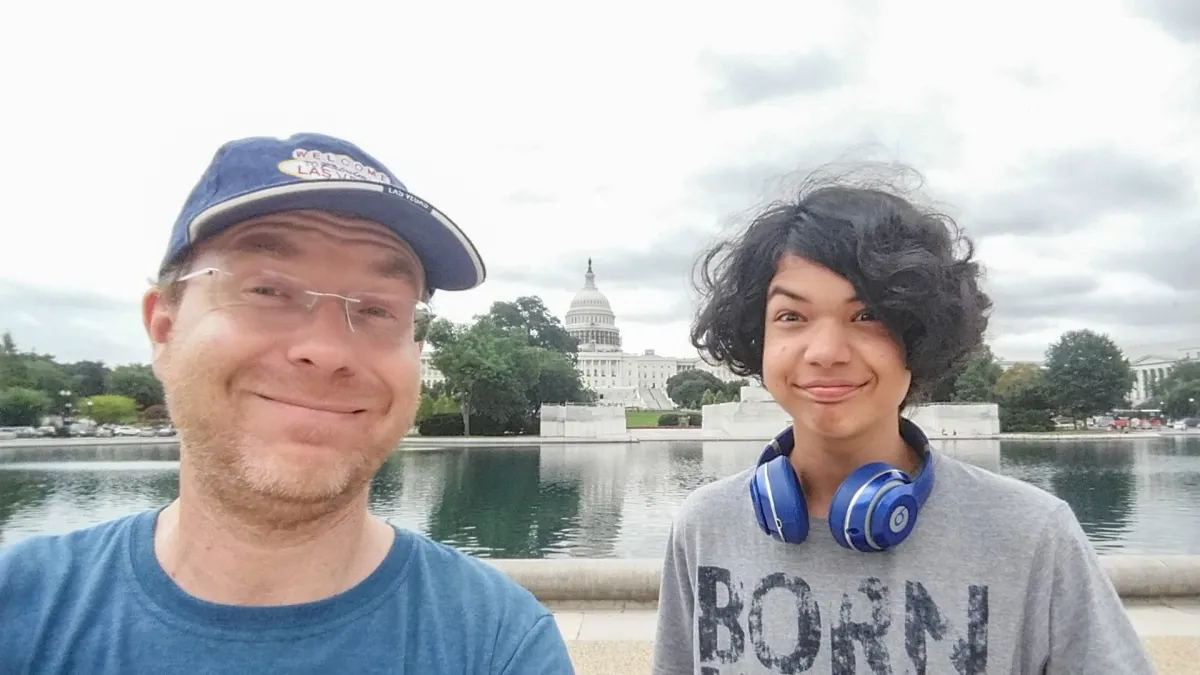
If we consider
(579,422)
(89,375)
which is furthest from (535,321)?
(89,375)

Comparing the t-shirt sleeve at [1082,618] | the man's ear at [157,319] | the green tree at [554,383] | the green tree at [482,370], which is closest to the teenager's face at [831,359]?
the t-shirt sleeve at [1082,618]

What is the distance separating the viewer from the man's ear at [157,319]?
5.27ft

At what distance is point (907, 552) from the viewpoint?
1.79 m

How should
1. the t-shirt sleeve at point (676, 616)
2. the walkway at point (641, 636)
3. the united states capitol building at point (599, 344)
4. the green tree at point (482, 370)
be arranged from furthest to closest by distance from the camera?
the united states capitol building at point (599, 344), the green tree at point (482, 370), the walkway at point (641, 636), the t-shirt sleeve at point (676, 616)

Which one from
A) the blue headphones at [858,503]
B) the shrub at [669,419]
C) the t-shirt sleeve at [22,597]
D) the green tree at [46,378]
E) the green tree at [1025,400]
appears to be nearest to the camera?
the t-shirt sleeve at [22,597]

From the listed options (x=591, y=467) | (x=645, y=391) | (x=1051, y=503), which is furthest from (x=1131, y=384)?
(x=1051, y=503)

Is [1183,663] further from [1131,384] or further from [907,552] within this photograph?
[1131,384]

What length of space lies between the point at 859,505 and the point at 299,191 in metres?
1.35

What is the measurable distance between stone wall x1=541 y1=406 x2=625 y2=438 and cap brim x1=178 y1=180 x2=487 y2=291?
42.2 meters

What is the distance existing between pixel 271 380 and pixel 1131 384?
6780 centimetres

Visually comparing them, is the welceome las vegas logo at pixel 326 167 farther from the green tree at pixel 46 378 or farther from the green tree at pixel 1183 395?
the green tree at pixel 1183 395

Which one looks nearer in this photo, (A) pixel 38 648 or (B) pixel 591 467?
(A) pixel 38 648

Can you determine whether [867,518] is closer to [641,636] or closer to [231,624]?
[231,624]

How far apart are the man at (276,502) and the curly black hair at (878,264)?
3.04 feet
